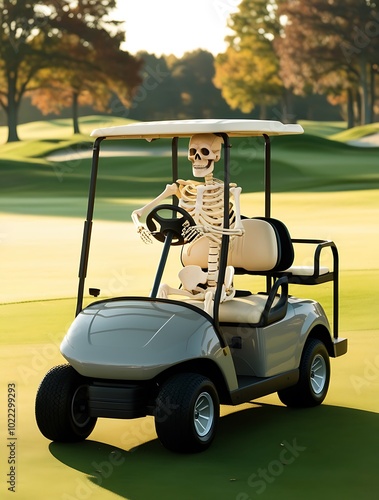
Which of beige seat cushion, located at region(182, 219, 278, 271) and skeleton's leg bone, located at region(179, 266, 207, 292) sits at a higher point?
beige seat cushion, located at region(182, 219, 278, 271)

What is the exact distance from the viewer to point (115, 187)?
34594mm

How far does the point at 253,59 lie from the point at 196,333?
239 feet

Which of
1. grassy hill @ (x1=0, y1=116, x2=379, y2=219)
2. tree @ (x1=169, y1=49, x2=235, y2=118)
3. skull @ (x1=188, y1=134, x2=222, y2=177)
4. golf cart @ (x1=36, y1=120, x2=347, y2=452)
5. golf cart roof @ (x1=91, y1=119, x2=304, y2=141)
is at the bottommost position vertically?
grassy hill @ (x1=0, y1=116, x2=379, y2=219)

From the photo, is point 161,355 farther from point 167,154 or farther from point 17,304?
point 167,154

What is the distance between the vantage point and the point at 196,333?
580cm

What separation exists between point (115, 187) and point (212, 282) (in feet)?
92.5

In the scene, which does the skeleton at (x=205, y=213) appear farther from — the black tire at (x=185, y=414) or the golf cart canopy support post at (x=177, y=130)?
the black tire at (x=185, y=414)

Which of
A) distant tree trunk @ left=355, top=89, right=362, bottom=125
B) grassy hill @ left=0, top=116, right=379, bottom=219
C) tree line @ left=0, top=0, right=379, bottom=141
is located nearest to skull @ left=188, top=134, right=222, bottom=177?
grassy hill @ left=0, top=116, right=379, bottom=219

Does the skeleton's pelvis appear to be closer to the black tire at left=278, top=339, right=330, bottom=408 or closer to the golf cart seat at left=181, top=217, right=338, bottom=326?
the golf cart seat at left=181, top=217, right=338, bottom=326

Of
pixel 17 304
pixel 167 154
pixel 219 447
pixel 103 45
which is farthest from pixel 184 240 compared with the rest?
pixel 103 45

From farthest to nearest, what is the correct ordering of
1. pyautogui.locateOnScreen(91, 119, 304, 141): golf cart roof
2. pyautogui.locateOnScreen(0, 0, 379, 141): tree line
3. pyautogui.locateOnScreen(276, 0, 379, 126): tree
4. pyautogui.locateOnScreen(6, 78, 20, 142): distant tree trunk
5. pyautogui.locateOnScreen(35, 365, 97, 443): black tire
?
pyautogui.locateOnScreen(276, 0, 379, 126): tree
pyautogui.locateOnScreen(0, 0, 379, 141): tree line
pyautogui.locateOnScreen(6, 78, 20, 142): distant tree trunk
pyautogui.locateOnScreen(91, 119, 304, 141): golf cart roof
pyautogui.locateOnScreen(35, 365, 97, 443): black tire

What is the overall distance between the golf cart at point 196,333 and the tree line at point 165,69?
40899 millimetres

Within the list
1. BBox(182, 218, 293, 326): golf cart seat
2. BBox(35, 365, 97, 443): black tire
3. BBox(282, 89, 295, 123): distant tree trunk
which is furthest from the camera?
BBox(282, 89, 295, 123): distant tree trunk

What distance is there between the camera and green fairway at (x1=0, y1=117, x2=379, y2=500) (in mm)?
5309
